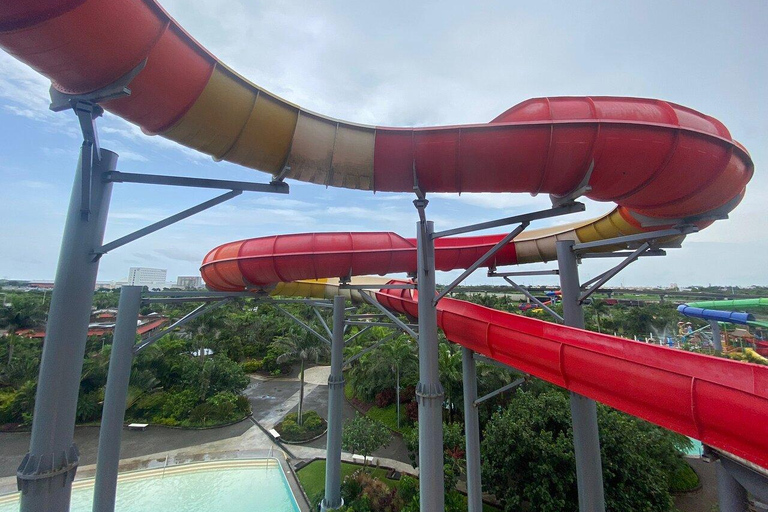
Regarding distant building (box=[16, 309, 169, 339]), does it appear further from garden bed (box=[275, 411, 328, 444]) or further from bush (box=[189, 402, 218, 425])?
garden bed (box=[275, 411, 328, 444])

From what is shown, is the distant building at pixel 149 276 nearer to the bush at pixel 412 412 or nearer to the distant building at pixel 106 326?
the distant building at pixel 106 326

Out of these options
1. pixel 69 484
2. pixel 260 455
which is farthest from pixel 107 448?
pixel 260 455

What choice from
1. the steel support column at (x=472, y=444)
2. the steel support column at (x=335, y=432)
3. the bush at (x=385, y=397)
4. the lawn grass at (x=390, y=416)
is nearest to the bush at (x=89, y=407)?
the lawn grass at (x=390, y=416)

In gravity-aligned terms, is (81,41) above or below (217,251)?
above

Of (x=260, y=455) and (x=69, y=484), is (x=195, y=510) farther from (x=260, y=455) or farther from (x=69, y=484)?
(x=69, y=484)

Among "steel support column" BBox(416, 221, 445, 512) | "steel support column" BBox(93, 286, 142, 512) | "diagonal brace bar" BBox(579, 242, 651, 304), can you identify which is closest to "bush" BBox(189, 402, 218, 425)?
"steel support column" BBox(93, 286, 142, 512)

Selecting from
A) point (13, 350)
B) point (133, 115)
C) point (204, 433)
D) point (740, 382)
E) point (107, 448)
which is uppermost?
point (133, 115)

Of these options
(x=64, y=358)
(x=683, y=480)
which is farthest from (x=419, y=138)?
(x=683, y=480)
